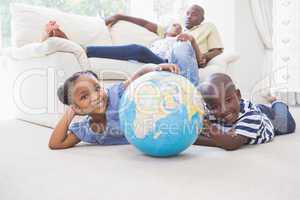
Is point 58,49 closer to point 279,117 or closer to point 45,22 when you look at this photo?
point 45,22

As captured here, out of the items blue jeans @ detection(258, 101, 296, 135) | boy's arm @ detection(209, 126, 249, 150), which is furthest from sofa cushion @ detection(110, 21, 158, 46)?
boy's arm @ detection(209, 126, 249, 150)

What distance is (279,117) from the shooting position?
1.82 meters

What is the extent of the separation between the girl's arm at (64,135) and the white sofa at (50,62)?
565mm

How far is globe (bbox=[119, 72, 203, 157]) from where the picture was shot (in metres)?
1.17

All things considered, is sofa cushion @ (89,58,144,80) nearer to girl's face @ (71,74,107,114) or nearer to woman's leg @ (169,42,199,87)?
woman's leg @ (169,42,199,87)

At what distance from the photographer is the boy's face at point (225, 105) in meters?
1.40

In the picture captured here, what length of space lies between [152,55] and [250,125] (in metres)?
0.83

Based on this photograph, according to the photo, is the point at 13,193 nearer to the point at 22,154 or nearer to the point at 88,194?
the point at 88,194

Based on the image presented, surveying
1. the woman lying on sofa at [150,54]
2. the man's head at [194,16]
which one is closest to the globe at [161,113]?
the woman lying on sofa at [150,54]

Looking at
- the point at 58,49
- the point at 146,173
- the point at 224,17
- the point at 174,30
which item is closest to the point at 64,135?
the point at 146,173

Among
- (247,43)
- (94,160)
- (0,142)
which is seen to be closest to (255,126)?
(94,160)

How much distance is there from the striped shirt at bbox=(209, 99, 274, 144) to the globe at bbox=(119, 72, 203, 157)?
26 centimetres

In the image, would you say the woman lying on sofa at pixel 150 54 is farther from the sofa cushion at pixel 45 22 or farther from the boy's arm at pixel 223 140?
the boy's arm at pixel 223 140

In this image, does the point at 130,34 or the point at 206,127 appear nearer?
the point at 206,127
